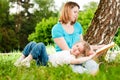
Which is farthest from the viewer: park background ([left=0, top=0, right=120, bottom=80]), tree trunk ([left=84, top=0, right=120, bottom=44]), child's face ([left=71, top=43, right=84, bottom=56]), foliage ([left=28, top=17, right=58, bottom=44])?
foliage ([left=28, top=17, right=58, bottom=44])

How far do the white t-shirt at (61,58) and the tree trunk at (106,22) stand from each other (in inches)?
66.3

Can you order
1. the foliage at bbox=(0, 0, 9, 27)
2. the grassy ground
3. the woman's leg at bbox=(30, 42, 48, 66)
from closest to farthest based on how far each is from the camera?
1. the grassy ground
2. the woman's leg at bbox=(30, 42, 48, 66)
3. the foliage at bbox=(0, 0, 9, 27)

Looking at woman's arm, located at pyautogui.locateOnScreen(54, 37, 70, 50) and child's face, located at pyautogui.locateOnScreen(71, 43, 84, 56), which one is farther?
woman's arm, located at pyautogui.locateOnScreen(54, 37, 70, 50)

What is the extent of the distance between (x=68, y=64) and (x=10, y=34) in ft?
107

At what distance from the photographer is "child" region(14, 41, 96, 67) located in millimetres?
5801

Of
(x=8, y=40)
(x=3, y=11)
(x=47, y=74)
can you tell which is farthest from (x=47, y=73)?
(x=3, y=11)

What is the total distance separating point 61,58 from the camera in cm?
601

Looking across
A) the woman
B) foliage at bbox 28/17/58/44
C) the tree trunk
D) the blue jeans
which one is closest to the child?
the blue jeans

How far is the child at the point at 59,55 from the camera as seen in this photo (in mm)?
5801

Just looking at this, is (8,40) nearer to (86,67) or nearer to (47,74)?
(86,67)

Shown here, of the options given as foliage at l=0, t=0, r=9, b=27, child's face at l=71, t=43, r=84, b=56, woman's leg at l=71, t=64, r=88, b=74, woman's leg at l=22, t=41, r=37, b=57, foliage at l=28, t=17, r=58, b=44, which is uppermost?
child's face at l=71, t=43, r=84, b=56

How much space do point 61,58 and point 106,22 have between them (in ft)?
6.14

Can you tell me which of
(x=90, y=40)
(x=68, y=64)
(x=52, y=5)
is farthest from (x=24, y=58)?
(x=52, y=5)

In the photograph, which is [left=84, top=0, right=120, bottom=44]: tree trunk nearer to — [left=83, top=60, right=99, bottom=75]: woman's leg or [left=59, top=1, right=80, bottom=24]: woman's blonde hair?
[left=59, top=1, right=80, bottom=24]: woman's blonde hair
